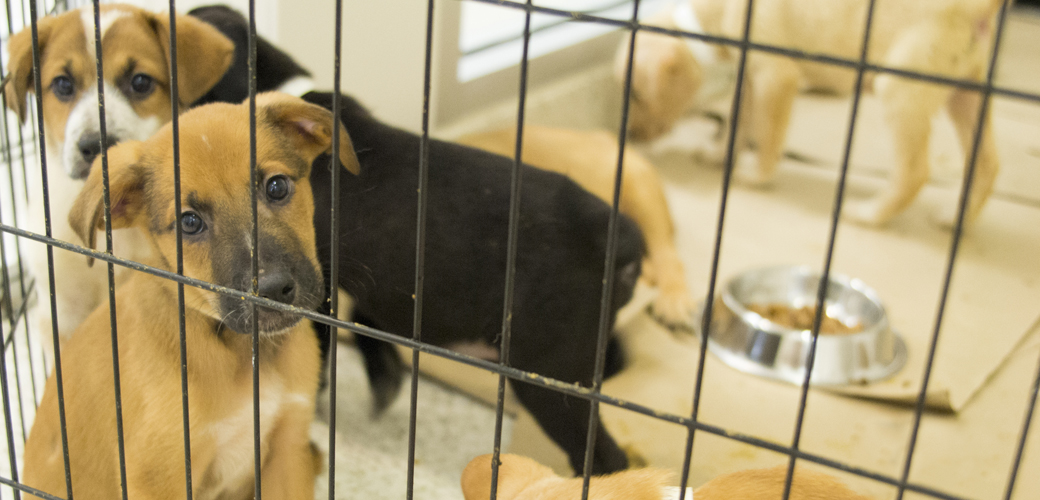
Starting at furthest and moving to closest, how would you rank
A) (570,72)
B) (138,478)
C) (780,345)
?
(570,72), (780,345), (138,478)

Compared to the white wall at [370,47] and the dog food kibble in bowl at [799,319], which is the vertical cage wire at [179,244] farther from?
the dog food kibble in bowl at [799,319]

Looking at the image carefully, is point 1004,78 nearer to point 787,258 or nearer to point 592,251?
point 787,258

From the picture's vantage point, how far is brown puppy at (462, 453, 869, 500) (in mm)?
1015

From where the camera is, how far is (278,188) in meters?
1.14

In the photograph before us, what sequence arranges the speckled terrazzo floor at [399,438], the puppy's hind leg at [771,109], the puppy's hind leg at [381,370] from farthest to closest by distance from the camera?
the puppy's hind leg at [771,109] → the puppy's hind leg at [381,370] → the speckled terrazzo floor at [399,438]

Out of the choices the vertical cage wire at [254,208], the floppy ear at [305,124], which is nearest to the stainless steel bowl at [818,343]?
the floppy ear at [305,124]

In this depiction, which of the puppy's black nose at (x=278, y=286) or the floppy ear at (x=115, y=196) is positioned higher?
the floppy ear at (x=115, y=196)

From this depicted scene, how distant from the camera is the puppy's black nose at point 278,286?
3.35 ft

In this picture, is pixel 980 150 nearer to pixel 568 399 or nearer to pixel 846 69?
pixel 846 69

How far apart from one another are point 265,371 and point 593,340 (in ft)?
1.70

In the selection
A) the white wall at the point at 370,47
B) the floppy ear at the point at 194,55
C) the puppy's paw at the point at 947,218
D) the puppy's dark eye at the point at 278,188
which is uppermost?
the floppy ear at the point at 194,55

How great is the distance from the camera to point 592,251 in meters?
1.49

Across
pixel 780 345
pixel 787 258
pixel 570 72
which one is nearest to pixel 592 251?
pixel 780 345

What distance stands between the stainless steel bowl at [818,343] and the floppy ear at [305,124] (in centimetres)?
128
